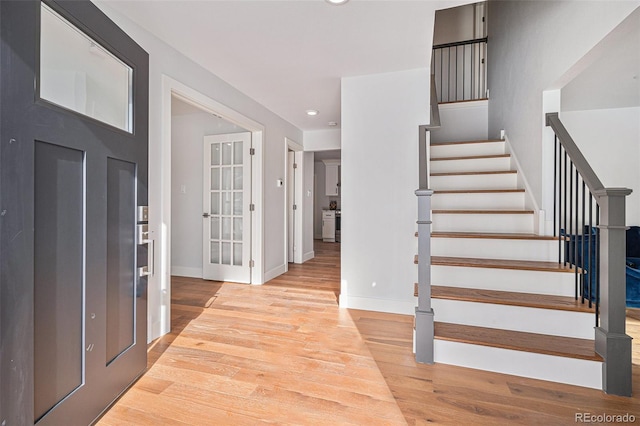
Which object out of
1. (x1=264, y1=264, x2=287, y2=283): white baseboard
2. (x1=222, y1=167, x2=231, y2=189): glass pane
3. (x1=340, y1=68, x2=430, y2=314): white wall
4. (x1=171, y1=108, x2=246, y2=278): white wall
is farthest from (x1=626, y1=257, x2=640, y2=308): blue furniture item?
(x1=171, y1=108, x2=246, y2=278): white wall

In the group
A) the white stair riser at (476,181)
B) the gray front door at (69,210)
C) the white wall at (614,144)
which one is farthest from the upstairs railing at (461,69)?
the gray front door at (69,210)

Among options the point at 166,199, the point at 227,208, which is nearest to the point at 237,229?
the point at 227,208

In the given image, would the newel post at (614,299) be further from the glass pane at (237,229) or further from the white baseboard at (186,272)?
the white baseboard at (186,272)

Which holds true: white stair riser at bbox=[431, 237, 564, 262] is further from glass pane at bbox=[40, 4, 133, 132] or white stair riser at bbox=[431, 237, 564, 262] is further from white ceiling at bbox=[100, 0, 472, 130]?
glass pane at bbox=[40, 4, 133, 132]

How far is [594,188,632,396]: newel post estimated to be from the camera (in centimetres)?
170

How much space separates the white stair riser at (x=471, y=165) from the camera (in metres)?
3.52

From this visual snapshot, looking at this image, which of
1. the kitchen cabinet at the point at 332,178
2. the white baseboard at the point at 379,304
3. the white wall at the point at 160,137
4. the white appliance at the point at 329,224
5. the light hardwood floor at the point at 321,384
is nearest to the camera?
the light hardwood floor at the point at 321,384

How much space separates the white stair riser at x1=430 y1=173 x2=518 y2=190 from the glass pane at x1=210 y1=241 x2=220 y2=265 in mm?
2910

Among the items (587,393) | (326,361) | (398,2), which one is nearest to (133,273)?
(326,361)

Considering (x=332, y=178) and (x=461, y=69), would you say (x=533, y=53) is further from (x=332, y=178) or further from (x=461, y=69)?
(x=332, y=178)

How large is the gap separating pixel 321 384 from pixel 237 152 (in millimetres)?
3180

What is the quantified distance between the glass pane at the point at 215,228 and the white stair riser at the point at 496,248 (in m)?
2.87

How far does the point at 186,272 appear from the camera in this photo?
4.60 metres

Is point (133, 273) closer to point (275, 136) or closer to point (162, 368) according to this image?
point (162, 368)
